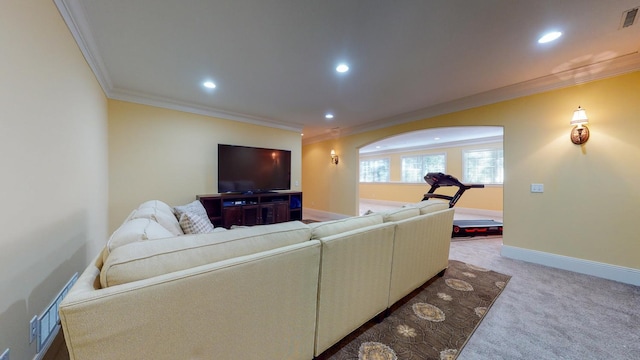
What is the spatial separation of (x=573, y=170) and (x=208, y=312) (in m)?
4.18

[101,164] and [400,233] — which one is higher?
[101,164]

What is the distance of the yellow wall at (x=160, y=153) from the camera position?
3.29 m

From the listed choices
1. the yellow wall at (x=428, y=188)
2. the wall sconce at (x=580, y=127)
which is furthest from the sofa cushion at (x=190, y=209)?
the yellow wall at (x=428, y=188)

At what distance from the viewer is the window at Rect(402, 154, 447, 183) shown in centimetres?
772

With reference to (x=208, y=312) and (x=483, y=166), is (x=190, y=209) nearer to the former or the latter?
(x=208, y=312)

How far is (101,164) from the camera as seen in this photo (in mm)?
2811

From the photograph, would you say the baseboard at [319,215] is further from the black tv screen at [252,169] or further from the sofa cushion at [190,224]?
the sofa cushion at [190,224]

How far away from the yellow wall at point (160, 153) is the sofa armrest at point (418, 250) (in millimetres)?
3595

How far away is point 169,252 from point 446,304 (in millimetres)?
2243

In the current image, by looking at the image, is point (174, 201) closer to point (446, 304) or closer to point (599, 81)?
point (446, 304)

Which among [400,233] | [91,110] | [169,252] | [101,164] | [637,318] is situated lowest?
[637,318]

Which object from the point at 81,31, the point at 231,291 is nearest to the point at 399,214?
the point at 231,291

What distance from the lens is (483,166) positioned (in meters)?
6.84

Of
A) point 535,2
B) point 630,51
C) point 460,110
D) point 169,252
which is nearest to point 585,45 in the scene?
point 630,51
